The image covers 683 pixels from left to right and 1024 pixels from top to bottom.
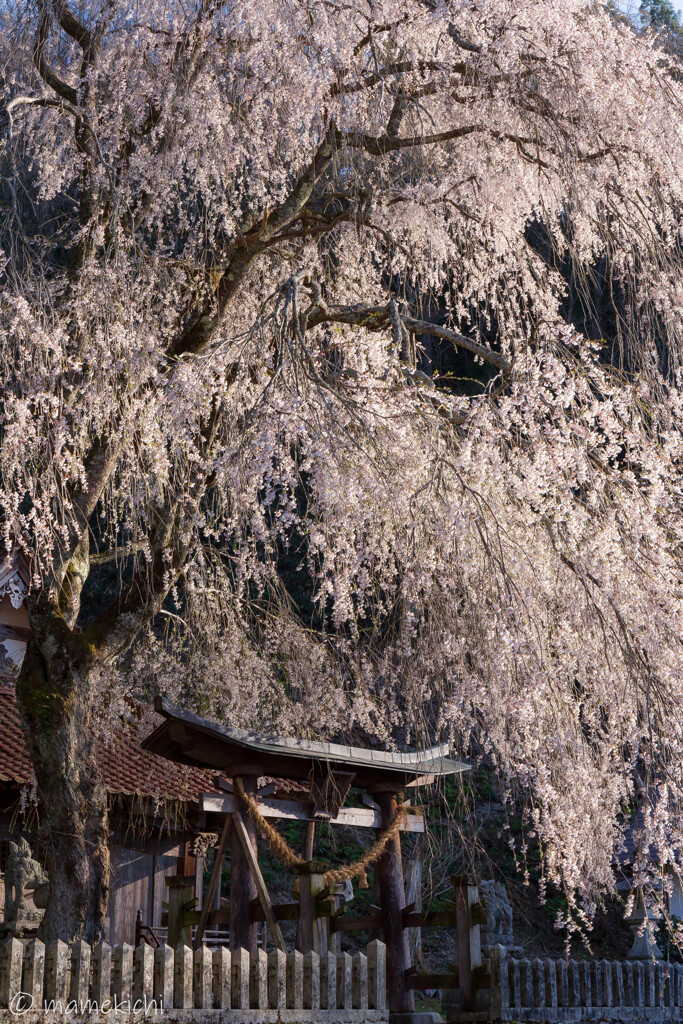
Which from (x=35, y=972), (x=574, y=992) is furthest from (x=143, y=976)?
(x=574, y=992)

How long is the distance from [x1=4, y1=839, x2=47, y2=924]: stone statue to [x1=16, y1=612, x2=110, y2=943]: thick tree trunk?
2.53m

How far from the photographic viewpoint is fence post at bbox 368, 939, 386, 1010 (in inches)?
267

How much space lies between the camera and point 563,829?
6.34m

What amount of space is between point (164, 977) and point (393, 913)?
274 cm

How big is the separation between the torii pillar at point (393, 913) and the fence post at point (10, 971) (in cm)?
354

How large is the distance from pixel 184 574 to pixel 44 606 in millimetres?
1583

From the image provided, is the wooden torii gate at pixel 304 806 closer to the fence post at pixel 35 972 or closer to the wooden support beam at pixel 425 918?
the wooden support beam at pixel 425 918

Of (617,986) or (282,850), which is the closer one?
(282,850)

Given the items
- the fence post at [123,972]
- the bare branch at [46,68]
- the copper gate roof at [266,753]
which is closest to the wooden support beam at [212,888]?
the copper gate roof at [266,753]

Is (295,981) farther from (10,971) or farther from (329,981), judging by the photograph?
(10,971)

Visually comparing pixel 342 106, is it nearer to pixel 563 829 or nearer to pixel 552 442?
pixel 552 442

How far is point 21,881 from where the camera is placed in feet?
30.8

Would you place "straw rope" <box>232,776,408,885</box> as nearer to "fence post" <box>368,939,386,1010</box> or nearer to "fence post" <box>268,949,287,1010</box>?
"fence post" <box>368,939,386,1010</box>

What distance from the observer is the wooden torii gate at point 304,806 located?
7.35 meters
